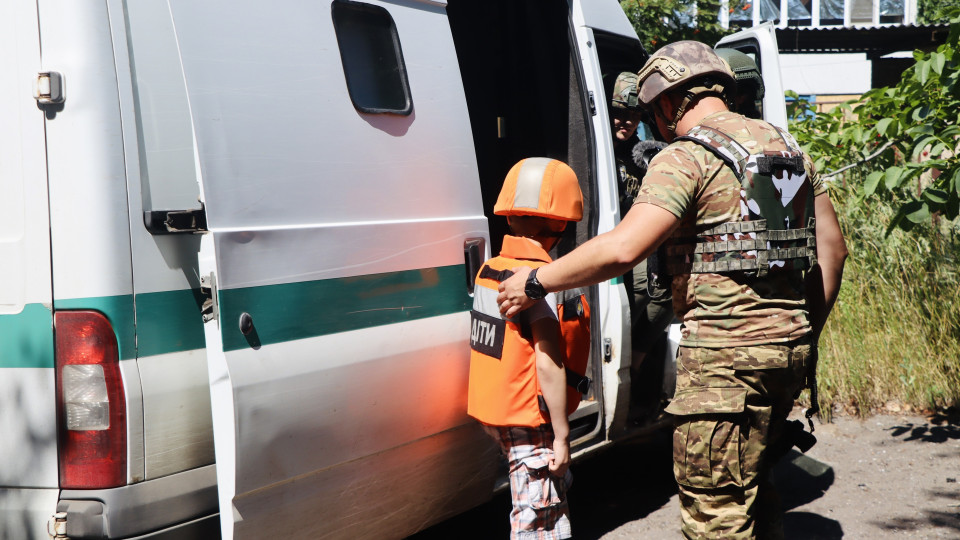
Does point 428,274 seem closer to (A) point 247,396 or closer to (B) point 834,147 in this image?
(A) point 247,396

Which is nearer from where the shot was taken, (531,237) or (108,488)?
(108,488)

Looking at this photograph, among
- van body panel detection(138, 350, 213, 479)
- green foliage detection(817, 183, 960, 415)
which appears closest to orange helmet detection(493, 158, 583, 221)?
van body panel detection(138, 350, 213, 479)

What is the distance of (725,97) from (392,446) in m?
1.59

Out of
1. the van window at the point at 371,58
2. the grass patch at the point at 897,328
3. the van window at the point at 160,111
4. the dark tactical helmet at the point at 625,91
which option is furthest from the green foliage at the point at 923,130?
the van window at the point at 160,111

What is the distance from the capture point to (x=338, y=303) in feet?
8.19

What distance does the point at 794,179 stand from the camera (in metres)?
2.58

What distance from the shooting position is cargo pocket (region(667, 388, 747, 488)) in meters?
2.53

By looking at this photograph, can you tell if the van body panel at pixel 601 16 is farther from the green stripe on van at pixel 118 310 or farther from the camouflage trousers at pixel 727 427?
the green stripe on van at pixel 118 310

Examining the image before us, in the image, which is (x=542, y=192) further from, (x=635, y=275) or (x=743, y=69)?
(x=743, y=69)

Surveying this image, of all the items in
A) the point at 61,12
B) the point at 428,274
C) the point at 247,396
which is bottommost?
the point at 247,396

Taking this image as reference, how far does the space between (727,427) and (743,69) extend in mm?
2511

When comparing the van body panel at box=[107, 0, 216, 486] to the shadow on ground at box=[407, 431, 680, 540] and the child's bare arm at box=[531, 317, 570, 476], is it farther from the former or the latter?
the shadow on ground at box=[407, 431, 680, 540]

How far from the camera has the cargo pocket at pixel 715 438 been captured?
8.29ft

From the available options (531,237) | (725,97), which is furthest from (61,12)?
(725,97)
